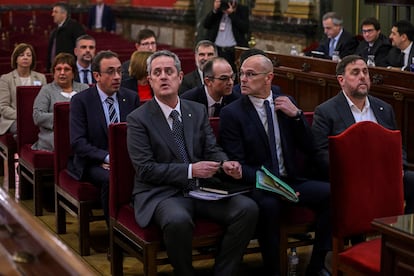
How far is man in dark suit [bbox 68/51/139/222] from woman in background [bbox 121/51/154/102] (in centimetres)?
80

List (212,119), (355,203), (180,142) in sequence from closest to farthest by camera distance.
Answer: (355,203)
(180,142)
(212,119)

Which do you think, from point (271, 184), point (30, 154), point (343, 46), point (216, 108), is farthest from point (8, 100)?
point (343, 46)

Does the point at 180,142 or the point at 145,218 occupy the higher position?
the point at 180,142

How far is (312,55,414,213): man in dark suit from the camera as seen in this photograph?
4.72 meters

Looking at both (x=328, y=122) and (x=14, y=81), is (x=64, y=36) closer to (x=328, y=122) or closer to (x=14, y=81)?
(x=14, y=81)

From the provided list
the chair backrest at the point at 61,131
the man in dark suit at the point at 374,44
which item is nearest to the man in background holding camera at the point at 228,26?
the man in dark suit at the point at 374,44

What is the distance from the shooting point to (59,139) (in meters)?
5.30

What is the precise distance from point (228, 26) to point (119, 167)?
21.2 feet

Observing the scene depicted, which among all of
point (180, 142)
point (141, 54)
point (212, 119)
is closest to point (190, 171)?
point (180, 142)

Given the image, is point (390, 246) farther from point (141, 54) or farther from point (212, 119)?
point (141, 54)

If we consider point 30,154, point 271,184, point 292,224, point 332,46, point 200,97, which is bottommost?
point 292,224

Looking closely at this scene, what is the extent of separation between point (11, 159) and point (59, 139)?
137 cm

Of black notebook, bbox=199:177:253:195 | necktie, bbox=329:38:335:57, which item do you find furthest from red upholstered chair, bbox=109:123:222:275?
necktie, bbox=329:38:335:57

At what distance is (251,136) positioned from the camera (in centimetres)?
443
